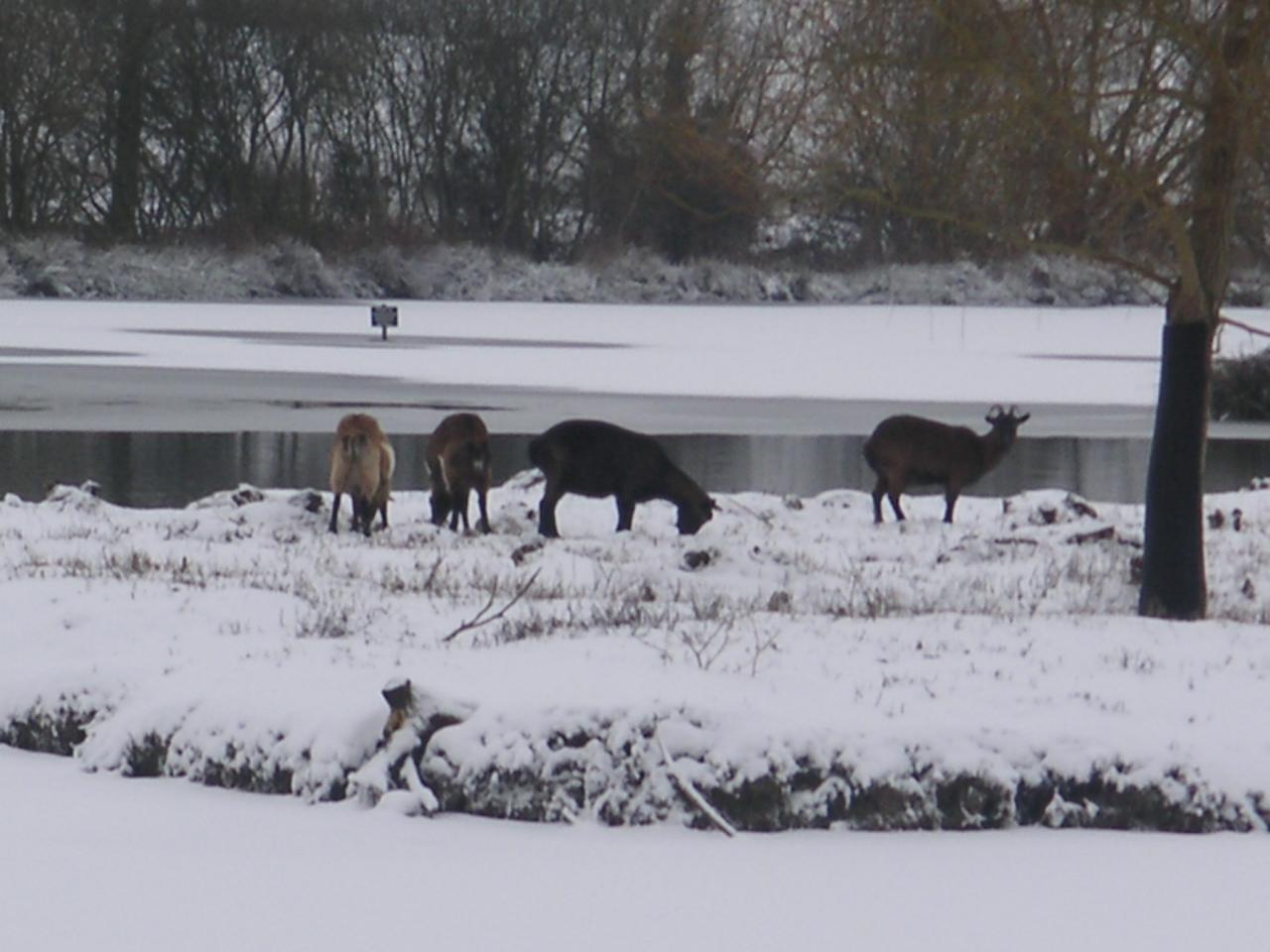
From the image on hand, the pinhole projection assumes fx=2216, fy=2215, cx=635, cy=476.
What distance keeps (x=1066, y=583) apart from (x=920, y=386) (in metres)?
19.7

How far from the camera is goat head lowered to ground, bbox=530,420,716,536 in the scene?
15.8 meters

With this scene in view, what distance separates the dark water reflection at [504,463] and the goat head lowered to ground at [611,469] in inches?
185

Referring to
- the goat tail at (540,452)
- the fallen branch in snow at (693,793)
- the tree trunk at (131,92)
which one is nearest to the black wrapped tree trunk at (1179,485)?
the goat tail at (540,452)

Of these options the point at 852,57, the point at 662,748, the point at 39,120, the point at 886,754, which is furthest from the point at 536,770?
the point at 39,120

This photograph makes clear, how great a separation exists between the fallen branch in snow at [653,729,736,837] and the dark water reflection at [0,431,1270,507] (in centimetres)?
1223

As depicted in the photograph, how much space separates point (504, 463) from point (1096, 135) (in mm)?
11995

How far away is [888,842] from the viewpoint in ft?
24.3

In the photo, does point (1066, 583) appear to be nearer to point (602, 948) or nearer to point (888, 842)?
point (888, 842)

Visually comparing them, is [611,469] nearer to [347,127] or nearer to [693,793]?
[693,793]

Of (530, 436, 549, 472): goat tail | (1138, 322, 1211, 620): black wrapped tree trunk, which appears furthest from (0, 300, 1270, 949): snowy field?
(530, 436, 549, 472): goat tail

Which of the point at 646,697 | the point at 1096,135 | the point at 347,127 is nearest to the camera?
the point at 646,697

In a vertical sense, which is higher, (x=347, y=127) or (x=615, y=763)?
(x=347, y=127)

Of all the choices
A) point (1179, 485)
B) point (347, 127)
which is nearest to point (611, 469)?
point (1179, 485)

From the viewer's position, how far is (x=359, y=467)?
15.4 meters
